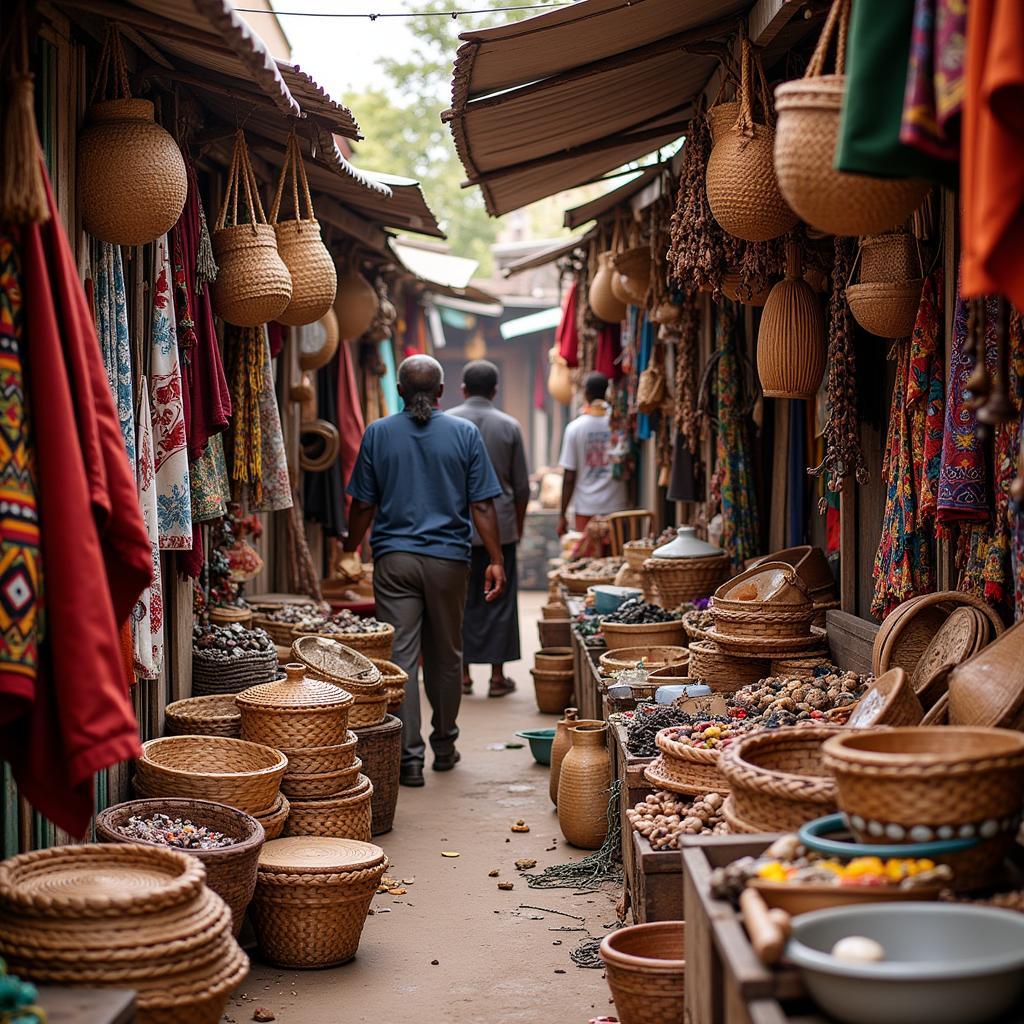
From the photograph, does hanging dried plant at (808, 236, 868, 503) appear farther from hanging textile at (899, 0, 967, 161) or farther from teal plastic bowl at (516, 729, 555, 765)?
teal plastic bowl at (516, 729, 555, 765)

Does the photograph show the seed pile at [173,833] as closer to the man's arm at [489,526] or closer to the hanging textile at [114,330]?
the hanging textile at [114,330]

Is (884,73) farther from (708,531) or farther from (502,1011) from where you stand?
(708,531)

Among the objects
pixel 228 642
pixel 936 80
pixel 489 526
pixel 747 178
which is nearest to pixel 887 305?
pixel 747 178

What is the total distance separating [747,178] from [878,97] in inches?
74.6

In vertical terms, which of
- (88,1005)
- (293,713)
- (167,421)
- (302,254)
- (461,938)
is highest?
(302,254)

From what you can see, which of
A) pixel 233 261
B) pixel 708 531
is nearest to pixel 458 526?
pixel 708 531

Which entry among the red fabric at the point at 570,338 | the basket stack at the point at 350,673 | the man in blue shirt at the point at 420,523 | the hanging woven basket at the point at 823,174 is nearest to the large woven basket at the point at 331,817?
the basket stack at the point at 350,673

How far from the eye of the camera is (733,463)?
7219mm

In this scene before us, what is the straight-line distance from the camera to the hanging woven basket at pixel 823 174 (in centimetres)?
298

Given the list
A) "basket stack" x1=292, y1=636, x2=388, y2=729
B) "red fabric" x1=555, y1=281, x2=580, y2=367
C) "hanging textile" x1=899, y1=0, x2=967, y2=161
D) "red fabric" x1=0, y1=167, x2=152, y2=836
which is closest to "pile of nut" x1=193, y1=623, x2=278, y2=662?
"basket stack" x1=292, y1=636, x2=388, y2=729

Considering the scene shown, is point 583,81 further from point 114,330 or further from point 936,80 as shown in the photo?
point 936,80

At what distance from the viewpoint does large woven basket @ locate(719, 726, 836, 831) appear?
302cm

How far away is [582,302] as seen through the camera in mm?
11641

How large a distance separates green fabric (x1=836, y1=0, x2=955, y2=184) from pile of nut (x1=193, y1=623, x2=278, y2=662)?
3996mm
